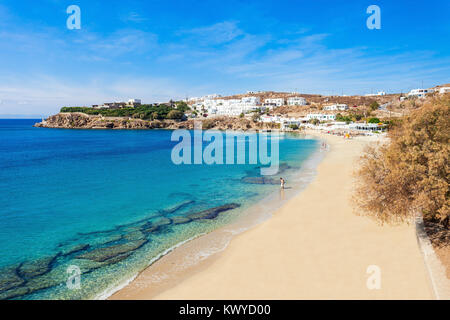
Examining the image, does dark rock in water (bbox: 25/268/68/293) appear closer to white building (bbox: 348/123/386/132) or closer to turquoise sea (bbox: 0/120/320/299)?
turquoise sea (bbox: 0/120/320/299)

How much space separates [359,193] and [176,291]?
855 cm

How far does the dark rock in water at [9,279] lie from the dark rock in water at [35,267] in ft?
0.64

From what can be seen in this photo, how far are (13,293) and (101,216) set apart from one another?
8.26 metres

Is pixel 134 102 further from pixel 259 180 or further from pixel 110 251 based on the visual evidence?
pixel 110 251

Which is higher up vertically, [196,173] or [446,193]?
[446,193]

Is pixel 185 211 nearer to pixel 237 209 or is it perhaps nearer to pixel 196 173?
pixel 237 209

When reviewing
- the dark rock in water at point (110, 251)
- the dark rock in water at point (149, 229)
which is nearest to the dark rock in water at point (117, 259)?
the dark rock in water at point (110, 251)

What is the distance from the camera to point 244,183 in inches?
1033

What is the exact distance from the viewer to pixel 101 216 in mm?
18000

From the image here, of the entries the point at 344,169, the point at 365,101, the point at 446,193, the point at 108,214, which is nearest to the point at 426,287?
the point at 446,193

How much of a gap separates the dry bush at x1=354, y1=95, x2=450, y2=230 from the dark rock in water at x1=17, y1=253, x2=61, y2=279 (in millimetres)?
13950

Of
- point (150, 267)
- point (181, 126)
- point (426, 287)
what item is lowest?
point (150, 267)

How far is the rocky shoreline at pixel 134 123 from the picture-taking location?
111875mm
